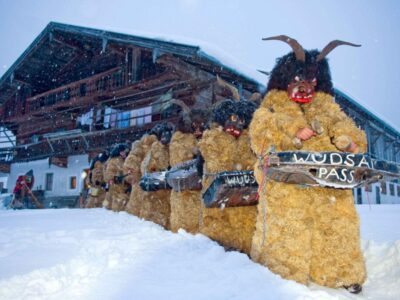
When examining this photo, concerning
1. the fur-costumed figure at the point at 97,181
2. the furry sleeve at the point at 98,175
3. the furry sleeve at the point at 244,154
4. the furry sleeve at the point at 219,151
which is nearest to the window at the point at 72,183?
the fur-costumed figure at the point at 97,181

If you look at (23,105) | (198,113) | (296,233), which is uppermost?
(23,105)

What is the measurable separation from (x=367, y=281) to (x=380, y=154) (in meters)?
19.3

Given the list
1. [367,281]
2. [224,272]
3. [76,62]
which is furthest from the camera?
[76,62]

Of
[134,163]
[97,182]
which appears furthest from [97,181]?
[134,163]

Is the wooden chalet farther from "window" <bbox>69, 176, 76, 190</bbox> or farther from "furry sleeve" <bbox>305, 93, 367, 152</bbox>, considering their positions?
"furry sleeve" <bbox>305, 93, 367, 152</bbox>

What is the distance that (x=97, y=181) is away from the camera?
11312 mm

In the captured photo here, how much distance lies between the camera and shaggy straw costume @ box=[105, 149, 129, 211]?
383 inches

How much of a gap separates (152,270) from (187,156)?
3077 mm

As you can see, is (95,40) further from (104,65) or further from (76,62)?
(76,62)

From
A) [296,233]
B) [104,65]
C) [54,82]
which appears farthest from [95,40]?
[296,233]

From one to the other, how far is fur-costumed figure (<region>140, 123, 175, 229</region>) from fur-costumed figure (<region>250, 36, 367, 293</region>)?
3.78 meters

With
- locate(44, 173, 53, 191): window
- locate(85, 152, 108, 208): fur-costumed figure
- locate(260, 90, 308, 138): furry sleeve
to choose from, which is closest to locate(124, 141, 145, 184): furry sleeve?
locate(85, 152, 108, 208): fur-costumed figure

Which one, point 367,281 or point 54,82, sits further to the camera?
point 54,82

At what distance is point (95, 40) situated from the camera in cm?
1730
